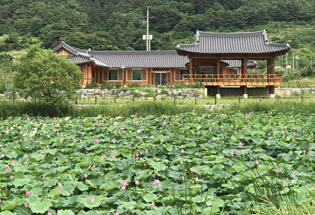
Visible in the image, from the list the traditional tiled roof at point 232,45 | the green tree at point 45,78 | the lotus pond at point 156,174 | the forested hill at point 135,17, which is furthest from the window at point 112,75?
the lotus pond at point 156,174

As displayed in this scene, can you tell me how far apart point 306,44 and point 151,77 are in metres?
22.7


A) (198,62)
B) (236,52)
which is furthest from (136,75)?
(236,52)

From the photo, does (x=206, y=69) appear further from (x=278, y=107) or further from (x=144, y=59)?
(x=278, y=107)

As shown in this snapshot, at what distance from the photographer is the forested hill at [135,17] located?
43.9 meters

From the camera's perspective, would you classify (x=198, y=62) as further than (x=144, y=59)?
No

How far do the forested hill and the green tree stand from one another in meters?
29.8

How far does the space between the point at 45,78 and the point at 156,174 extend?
27.7 feet

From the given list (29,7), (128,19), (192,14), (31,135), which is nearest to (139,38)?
(128,19)

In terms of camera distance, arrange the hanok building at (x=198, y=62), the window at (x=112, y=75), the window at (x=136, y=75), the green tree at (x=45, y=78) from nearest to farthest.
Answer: the green tree at (x=45, y=78) < the hanok building at (x=198, y=62) < the window at (x=136, y=75) < the window at (x=112, y=75)

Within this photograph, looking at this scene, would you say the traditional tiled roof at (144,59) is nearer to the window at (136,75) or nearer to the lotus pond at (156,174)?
the window at (136,75)

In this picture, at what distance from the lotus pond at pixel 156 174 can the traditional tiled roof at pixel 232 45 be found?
14411 millimetres

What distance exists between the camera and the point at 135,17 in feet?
163

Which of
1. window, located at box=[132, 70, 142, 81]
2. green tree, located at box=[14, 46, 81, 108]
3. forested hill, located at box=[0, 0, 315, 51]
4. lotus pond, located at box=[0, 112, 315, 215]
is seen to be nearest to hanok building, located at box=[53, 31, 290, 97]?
window, located at box=[132, 70, 142, 81]

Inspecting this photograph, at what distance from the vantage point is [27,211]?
263 centimetres
